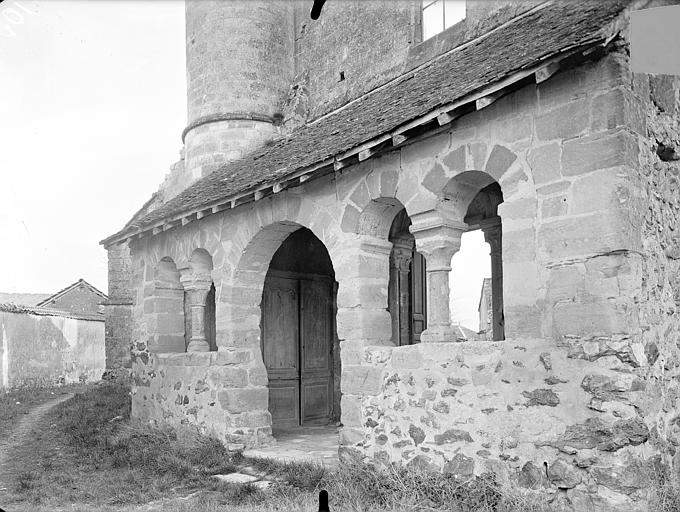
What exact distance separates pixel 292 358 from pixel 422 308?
198cm

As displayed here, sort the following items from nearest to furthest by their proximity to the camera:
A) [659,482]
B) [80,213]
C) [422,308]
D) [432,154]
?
[659,482]
[432,154]
[422,308]
[80,213]

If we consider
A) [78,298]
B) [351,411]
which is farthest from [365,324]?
[78,298]

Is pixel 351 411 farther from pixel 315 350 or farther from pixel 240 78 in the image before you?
pixel 240 78

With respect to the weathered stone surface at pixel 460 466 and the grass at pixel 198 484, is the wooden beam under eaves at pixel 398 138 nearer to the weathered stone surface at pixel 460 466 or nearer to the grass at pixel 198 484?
the weathered stone surface at pixel 460 466

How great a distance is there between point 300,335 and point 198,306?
1.56 meters

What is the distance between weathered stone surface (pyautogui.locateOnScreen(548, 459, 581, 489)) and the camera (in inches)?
169

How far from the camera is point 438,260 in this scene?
559 centimetres

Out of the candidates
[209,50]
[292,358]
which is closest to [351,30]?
[209,50]

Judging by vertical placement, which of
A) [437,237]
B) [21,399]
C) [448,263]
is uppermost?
[437,237]

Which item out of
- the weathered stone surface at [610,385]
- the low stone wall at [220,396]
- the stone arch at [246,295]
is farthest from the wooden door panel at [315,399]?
the weathered stone surface at [610,385]

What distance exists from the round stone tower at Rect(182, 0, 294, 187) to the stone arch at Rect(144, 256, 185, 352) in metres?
2.19

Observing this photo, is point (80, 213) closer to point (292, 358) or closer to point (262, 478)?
point (292, 358)

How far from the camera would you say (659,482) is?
170 inches

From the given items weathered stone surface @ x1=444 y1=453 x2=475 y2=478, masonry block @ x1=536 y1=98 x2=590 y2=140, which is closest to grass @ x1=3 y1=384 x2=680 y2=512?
weathered stone surface @ x1=444 y1=453 x2=475 y2=478
